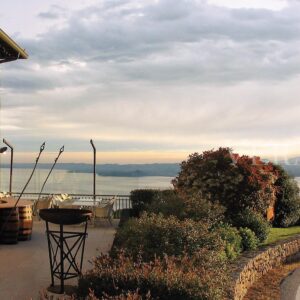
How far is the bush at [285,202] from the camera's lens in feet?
56.5

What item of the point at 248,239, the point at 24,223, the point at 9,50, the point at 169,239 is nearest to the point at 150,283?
the point at 169,239

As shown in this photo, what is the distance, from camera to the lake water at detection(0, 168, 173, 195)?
20.1 m

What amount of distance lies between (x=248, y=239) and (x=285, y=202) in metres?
6.30

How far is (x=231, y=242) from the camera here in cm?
1049

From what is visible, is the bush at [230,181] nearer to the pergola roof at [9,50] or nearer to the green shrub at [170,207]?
the green shrub at [170,207]

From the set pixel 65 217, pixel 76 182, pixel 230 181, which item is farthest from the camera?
pixel 76 182

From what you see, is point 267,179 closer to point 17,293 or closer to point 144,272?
point 17,293

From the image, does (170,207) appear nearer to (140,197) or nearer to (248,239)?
(248,239)

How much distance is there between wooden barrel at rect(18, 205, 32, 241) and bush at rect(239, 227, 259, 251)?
15.0 feet

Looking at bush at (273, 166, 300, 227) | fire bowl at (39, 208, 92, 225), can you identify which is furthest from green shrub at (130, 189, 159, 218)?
fire bowl at (39, 208, 92, 225)

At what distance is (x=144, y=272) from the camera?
5363 millimetres

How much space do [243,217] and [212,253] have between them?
5.95 m

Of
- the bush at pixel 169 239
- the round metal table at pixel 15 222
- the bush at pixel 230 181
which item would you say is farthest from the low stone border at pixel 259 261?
the round metal table at pixel 15 222

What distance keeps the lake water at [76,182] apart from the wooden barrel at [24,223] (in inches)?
269
